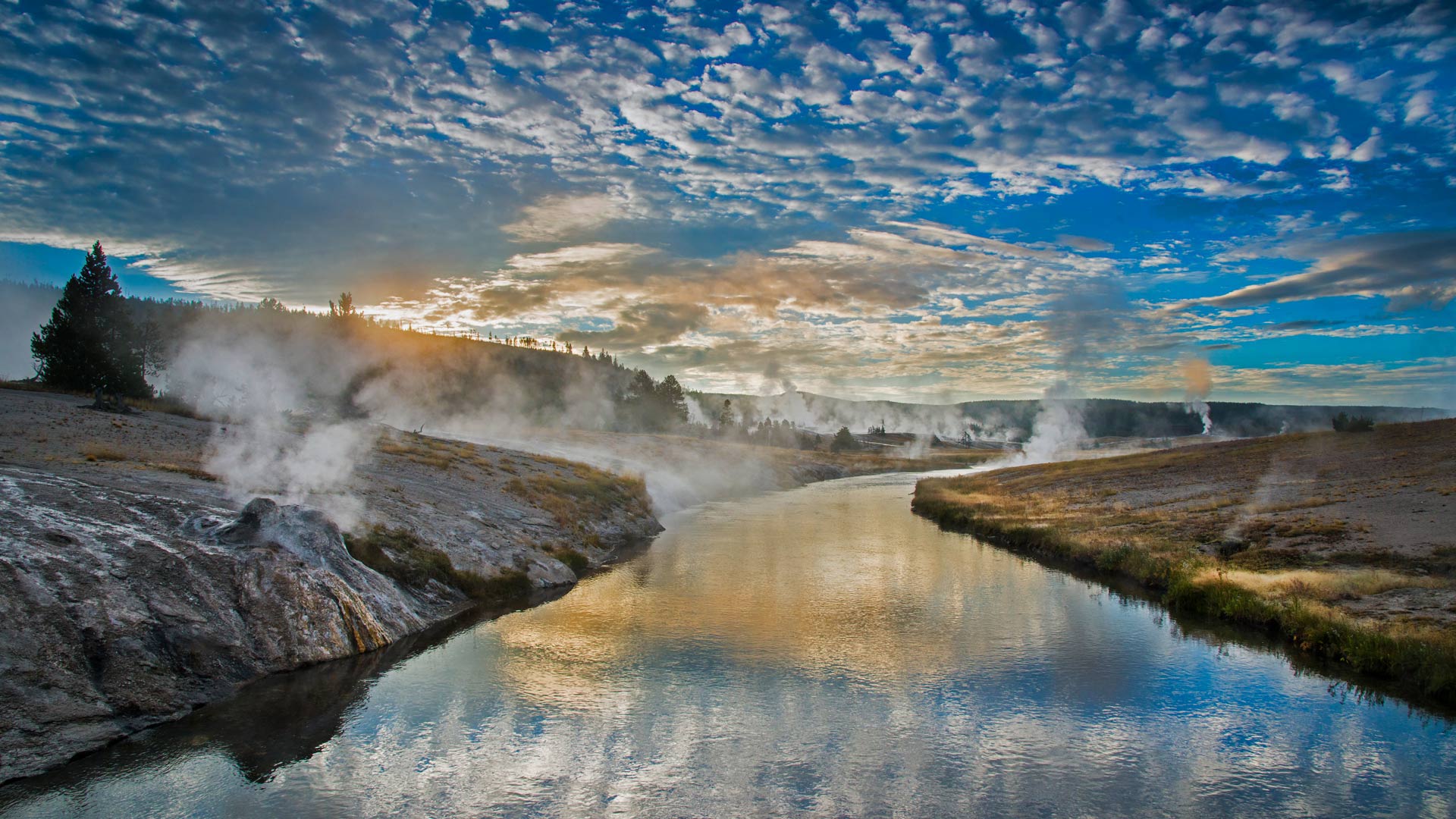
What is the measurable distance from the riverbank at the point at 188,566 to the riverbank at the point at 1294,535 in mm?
21170

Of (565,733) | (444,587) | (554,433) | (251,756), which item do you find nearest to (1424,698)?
(565,733)

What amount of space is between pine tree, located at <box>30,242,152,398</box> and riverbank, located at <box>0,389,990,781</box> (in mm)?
12003

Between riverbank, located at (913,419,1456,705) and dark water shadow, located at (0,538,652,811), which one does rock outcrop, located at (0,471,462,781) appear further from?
riverbank, located at (913,419,1456,705)

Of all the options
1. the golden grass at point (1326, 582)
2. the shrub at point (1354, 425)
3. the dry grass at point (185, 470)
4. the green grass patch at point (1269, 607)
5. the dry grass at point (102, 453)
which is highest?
the shrub at point (1354, 425)

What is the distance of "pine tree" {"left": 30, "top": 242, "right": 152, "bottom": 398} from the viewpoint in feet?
147

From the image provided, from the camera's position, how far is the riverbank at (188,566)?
41.0 feet

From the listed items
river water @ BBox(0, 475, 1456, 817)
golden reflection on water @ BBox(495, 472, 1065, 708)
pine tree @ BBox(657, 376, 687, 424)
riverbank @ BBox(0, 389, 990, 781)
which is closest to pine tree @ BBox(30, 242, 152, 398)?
riverbank @ BBox(0, 389, 990, 781)

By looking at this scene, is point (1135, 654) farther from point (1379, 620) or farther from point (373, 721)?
point (373, 721)

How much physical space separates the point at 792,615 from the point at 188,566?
1515 cm

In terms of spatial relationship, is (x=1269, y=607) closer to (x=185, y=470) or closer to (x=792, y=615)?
(x=792, y=615)

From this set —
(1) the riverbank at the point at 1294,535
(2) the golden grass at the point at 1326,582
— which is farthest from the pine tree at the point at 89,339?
(2) the golden grass at the point at 1326,582

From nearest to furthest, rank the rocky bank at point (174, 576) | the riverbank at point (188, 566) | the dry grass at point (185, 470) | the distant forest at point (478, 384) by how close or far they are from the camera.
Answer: the rocky bank at point (174, 576) → the riverbank at point (188, 566) → the dry grass at point (185, 470) → the distant forest at point (478, 384)

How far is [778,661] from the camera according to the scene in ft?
57.9

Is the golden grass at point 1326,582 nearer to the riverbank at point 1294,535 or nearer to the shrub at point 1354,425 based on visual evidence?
the riverbank at point 1294,535
